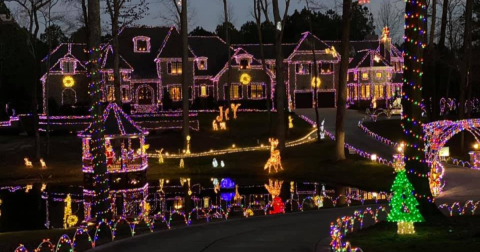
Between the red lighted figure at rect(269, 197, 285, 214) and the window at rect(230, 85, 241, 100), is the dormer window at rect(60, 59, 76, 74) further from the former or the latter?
the red lighted figure at rect(269, 197, 285, 214)

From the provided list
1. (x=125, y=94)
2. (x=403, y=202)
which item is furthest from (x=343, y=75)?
(x=125, y=94)

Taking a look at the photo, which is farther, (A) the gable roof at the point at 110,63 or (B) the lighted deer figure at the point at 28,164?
(A) the gable roof at the point at 110,63

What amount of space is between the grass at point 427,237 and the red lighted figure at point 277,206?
227 inches

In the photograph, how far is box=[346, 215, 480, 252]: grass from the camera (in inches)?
491

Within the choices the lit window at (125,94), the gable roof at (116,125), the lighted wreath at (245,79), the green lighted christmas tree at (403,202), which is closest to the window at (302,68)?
the lighted wreath at (245,79)

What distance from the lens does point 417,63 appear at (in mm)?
16266

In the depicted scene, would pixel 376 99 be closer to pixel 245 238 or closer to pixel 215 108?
A: pixel 215 108

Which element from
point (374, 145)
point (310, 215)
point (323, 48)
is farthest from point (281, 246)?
point (323, 48)

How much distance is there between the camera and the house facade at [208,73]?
61.1m

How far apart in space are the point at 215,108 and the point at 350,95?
Result: 58.9ft

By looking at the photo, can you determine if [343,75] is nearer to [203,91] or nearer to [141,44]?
[203,91]

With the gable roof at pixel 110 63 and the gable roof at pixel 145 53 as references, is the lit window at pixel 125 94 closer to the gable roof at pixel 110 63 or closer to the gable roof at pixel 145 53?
the gable roof at pixel 145 53

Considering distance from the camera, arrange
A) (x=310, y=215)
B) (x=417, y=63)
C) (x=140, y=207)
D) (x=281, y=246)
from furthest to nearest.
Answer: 1. (x=140, y=207)
2. (x=310, y=215)
3. (x=417, y=63)
4. (x=281, y=246)

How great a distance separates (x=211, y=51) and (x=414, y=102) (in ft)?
176
